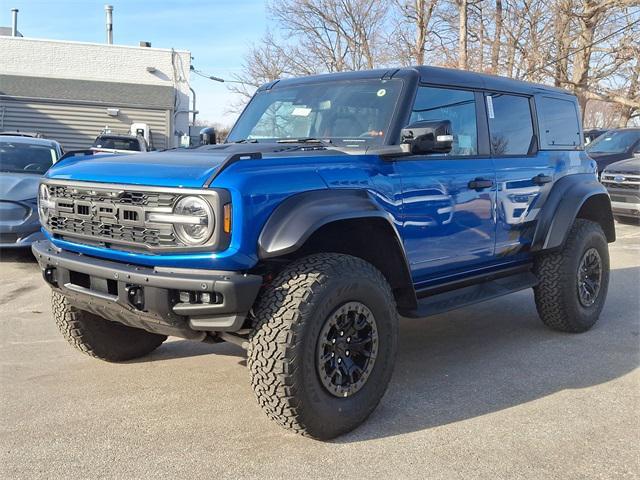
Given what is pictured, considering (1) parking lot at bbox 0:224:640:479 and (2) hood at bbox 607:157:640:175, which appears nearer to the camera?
(1) parking lot at bbox 0:224:640:479

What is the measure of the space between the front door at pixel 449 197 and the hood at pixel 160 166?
25.0 inches

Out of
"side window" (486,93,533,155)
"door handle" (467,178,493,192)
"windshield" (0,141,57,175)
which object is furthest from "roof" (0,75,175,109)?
"door handle" (467,178,493,192)

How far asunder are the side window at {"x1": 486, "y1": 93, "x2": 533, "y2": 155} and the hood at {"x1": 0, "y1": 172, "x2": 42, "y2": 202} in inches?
223

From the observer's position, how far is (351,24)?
27.0 meters

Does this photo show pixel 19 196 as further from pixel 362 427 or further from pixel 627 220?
pixel 627 220

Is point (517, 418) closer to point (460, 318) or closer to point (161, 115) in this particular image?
point (460, 318)

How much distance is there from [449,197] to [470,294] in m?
0.80

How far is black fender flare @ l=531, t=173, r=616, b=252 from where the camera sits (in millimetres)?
4941

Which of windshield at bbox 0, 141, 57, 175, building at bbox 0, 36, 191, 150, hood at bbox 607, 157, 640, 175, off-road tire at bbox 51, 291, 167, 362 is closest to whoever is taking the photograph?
off-road tire at bbox 51, 291, 167, 362

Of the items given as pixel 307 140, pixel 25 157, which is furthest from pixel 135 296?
pixel 25 157

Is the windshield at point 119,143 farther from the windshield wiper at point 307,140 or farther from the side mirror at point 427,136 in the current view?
the side mirror at point 427,136

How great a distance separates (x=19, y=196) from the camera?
758 cm

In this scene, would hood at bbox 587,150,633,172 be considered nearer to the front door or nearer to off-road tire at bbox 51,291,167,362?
the front door

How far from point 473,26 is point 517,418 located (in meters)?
18.8
